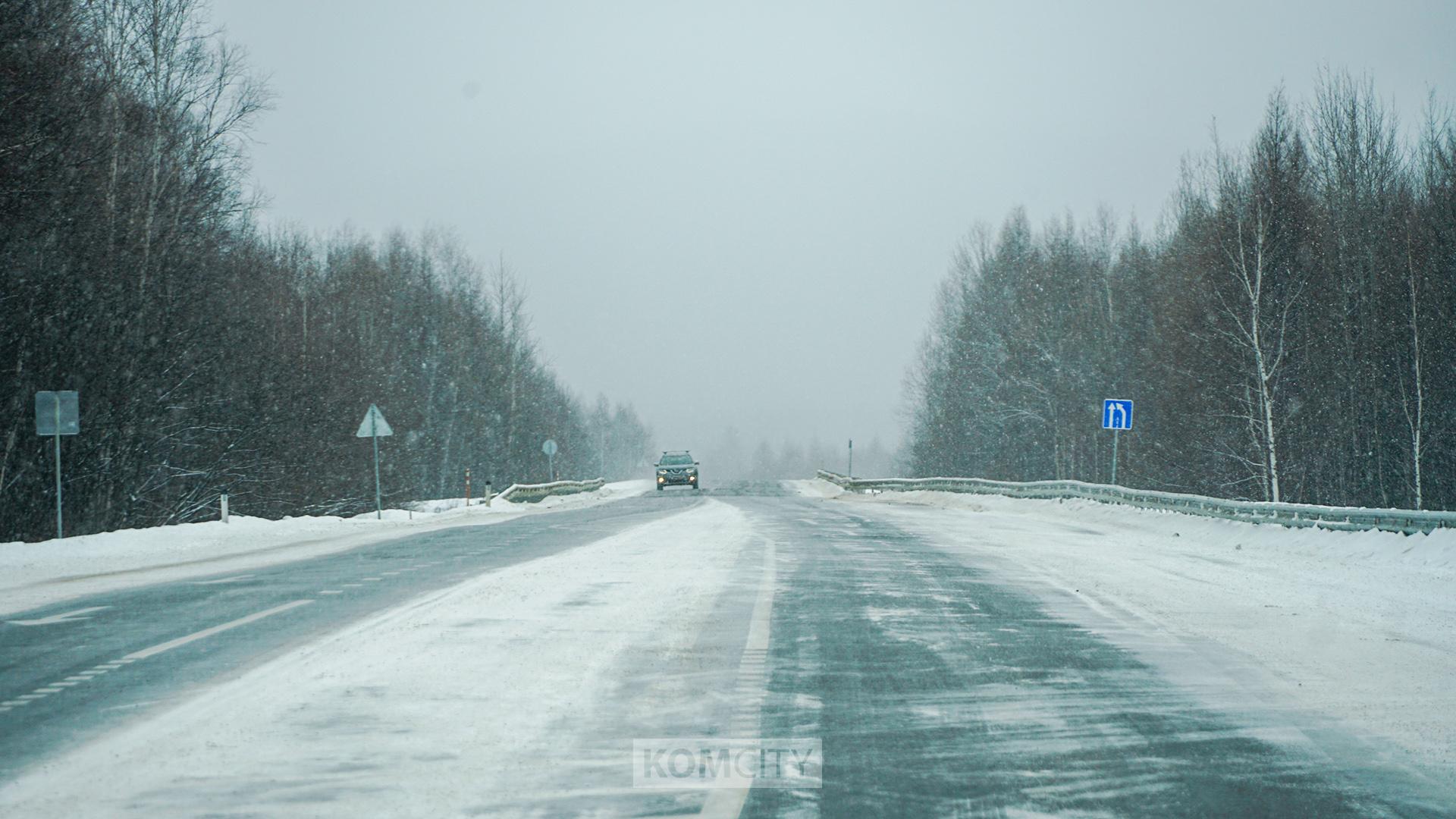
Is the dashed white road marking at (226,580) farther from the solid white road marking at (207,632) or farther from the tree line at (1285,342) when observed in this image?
the tree line at (1285,342)

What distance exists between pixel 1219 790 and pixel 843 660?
10.3 ft

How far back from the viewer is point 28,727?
5422 millimetres

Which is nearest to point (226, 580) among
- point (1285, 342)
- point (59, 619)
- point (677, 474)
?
point (59, 619)

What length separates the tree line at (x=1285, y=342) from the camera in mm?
35969

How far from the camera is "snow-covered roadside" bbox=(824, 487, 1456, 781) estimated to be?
20.6 feet

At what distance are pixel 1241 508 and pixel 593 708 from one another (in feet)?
62.7

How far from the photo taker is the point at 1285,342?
117 feet

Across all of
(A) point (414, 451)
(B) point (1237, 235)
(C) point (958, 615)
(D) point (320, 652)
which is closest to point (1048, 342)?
(B) point (1237, 235)

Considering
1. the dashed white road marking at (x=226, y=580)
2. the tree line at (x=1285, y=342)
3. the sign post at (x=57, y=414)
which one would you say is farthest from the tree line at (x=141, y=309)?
the tree line at (x=1285, y=342)

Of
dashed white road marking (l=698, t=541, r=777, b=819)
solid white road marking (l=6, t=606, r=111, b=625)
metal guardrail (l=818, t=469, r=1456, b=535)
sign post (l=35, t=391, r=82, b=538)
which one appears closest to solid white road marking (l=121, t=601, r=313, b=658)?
solid white road marking (l=6, t=606, r=111, b=625)

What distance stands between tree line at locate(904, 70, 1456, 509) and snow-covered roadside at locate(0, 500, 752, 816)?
3001 cm

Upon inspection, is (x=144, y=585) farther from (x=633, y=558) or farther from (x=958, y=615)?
(x=958, y=615)

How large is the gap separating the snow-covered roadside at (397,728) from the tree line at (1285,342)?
98.5 feet

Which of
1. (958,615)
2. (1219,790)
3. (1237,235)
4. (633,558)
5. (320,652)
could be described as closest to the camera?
(1219,790)
